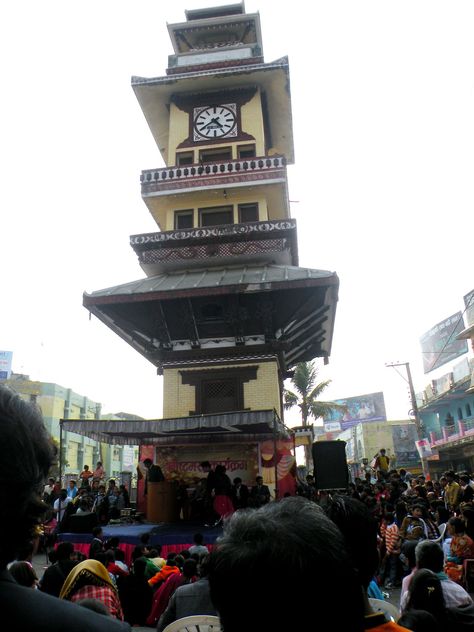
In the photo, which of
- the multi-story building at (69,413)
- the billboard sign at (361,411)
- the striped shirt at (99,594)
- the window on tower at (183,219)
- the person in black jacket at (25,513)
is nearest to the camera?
the person in black jacket at (25,513)

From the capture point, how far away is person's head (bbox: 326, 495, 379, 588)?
8.65 ft

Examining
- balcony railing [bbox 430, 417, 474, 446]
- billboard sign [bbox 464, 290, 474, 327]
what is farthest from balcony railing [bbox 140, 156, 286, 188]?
balcony railing [bbox 430, 417, 474, 446]

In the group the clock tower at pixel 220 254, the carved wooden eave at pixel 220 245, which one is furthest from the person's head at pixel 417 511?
the carved wooden eave at pixel 220 245

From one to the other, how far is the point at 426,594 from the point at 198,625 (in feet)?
6.98

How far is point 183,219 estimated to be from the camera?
71.3 ft

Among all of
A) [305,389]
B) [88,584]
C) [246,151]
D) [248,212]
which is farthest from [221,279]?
[305,389]

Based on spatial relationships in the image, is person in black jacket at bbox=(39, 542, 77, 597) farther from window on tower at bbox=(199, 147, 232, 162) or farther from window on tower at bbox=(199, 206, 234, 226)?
window on tower at bbox=(199, 147, 232, 162)

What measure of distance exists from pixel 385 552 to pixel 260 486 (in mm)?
4263

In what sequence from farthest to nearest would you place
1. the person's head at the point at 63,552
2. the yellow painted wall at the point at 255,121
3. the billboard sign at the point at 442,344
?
the billboard sign at the point at 442,344 → the yellow painted wall at the point at 255,121 → the person's head at the point at 63,552

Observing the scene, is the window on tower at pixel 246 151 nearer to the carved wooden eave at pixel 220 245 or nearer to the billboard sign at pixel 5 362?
the carved wooden eave at pixel 220 245

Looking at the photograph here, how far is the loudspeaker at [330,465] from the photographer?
14875 millimetres

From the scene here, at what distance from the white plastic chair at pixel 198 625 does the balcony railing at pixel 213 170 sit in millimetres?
18557

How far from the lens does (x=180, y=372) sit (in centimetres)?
1814

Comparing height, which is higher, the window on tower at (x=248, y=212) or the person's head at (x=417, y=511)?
the window on tower at (x=248, y=212)
